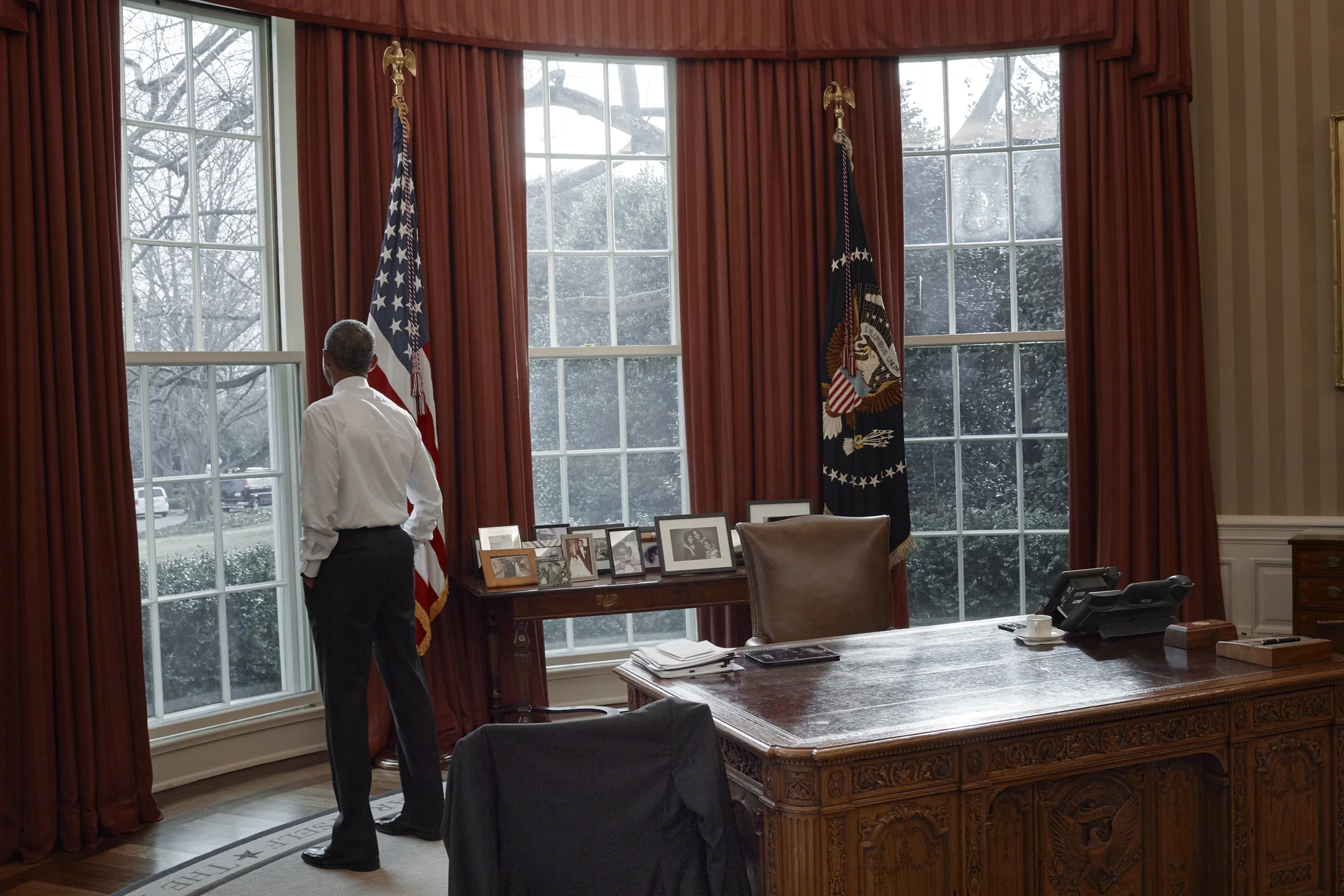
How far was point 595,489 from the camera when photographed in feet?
16.5

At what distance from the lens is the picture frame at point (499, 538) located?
4.39 m

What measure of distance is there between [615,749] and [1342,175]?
15.0 ft

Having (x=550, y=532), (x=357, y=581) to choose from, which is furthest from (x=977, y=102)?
(x=357, y=581)

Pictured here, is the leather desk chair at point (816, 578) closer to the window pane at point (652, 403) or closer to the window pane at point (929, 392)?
the window pane at point (652, 403)

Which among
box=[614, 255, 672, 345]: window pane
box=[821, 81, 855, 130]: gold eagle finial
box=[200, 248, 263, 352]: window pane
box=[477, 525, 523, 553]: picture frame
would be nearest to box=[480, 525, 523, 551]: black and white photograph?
box=[477, 525, 523, 553]: picture frame

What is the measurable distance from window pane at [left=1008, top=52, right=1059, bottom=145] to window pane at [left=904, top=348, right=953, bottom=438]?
3.64ft

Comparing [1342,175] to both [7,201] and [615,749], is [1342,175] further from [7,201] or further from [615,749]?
[7,201]

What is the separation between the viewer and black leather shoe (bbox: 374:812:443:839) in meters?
3.46

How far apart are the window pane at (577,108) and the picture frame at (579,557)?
5.97 feet

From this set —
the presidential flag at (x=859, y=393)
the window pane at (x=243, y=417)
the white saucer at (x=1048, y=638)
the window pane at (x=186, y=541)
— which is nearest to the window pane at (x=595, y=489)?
the presidential flag at (x=859, y=393)

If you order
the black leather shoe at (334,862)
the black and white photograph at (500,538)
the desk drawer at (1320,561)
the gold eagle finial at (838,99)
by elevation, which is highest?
the gold eagle finial at (838,99)

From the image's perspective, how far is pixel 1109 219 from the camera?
505 centimetres

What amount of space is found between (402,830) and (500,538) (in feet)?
4.17

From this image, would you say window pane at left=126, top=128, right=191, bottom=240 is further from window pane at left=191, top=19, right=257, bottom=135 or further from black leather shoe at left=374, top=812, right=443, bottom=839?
black leather shoe at left=374, top=812, right=443, bottom=839
